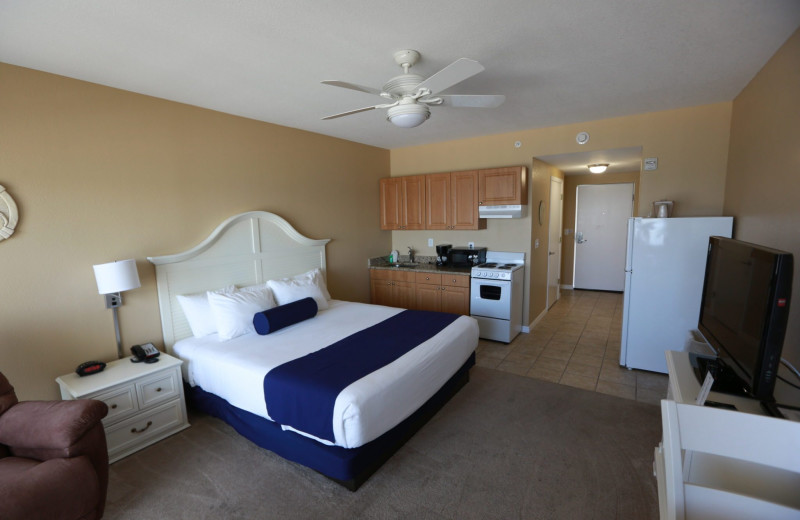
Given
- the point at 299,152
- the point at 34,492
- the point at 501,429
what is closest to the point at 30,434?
the point at 34,492

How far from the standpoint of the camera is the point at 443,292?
475 cm

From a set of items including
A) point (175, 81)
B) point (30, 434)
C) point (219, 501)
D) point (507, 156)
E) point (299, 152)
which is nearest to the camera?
point (30, 434)

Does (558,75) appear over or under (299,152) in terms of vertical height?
over

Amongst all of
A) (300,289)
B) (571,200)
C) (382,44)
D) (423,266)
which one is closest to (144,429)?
(300,289)

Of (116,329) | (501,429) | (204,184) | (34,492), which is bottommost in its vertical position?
(501,429)

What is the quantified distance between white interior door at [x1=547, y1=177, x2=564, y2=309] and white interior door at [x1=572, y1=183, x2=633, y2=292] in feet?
3.96

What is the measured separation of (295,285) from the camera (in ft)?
12.3

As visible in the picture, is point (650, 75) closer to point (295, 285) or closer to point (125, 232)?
point (295, 285)

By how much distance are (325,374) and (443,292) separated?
8.92 ft

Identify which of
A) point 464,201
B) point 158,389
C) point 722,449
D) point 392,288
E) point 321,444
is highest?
point 464,201

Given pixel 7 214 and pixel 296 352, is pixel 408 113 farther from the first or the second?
pixel 7 214

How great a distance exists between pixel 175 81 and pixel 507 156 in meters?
3.70

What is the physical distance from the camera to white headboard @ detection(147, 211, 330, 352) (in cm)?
305

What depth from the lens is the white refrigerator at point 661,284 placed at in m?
3.27
